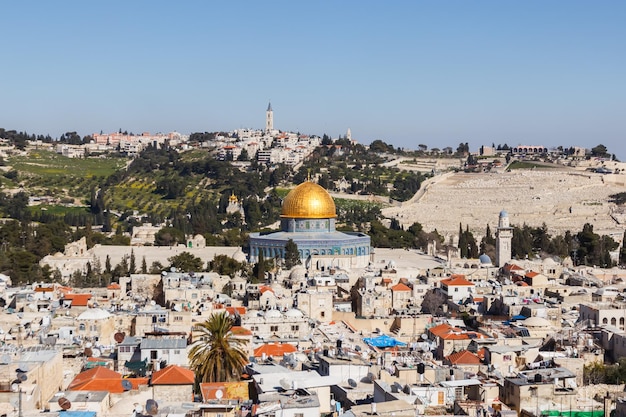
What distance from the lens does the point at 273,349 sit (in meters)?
19.7

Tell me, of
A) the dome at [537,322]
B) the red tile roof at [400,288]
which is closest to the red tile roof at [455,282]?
the red tile roof at [400,288]

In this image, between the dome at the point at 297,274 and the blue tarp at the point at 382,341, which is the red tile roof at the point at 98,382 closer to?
the blue tarp at the point at 382,341

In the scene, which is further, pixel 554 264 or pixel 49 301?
pixel 554 264

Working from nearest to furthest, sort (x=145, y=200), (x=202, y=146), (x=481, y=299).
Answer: (x=481, y=299)
(x=145, y=200)
(x=202, y=146)

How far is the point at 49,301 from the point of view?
80.7ft

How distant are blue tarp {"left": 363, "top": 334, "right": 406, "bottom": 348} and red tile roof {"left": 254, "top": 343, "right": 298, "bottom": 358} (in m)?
2.42

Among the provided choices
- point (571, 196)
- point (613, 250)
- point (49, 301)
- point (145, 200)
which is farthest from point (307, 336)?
point (571, 196)

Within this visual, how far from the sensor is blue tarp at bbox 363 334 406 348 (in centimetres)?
2170

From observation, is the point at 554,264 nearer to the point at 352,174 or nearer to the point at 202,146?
the point at 352,174

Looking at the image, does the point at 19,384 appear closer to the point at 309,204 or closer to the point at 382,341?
the point at 382,341

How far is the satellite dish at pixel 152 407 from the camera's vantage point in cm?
1318

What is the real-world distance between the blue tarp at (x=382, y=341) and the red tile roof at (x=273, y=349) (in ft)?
7.94

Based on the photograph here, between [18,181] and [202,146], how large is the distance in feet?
90.8

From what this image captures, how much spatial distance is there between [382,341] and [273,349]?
326cm
